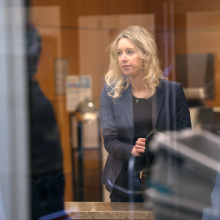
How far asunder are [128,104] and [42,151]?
75 cm

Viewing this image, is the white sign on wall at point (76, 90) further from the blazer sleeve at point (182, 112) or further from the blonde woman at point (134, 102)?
the blazer sleeve at point (182, 112)

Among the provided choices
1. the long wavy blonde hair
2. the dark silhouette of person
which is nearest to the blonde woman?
the long wavy blonde hair

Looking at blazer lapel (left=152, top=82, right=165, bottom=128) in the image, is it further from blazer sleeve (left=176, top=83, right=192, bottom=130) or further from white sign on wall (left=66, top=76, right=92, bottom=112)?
white sign on wall (left=66, top=76, right=92, bottom=112)

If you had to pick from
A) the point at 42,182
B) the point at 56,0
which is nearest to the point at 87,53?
the point at 56,0

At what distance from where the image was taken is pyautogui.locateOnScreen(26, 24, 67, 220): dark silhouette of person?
3754 millimetres

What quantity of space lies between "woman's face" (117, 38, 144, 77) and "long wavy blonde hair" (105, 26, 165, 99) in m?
0.02

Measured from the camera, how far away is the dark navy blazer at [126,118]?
354cm

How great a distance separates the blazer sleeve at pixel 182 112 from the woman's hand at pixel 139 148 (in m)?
0.27

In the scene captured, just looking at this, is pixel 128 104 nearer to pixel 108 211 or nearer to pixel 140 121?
pixel 140 121

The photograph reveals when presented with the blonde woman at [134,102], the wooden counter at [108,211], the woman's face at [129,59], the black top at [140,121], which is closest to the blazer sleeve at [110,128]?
the blonde woman at [134,102]

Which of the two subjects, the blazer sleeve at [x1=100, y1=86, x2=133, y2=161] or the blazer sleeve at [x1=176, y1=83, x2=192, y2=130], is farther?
the blazer sleeve at [x1=100, y1=86, x2=133, y2=161]

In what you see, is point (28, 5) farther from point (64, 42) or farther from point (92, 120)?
point (92, 120)

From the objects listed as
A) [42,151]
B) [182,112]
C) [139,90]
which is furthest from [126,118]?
[42,151]

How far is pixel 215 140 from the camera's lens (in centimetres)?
355
